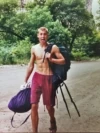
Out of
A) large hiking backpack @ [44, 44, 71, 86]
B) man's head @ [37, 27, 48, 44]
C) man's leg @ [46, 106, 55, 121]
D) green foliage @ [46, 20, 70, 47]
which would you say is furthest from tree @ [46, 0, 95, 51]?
man's leg @ [46, 106, 55, 121]

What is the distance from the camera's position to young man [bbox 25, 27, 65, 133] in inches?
100

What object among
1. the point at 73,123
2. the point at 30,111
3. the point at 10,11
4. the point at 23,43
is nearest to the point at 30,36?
the point at 23,43

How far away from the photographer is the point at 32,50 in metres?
2.58

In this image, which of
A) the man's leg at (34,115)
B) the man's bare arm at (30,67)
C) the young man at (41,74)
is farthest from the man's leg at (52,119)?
the man's bare arm at (30,67)

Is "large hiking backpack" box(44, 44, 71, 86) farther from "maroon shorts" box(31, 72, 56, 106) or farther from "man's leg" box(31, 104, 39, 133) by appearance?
"man's leg" box(31, 104, 39, 133)

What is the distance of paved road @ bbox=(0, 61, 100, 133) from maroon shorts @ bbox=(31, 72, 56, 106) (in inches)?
5.7

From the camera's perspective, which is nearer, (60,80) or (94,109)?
(60,80)

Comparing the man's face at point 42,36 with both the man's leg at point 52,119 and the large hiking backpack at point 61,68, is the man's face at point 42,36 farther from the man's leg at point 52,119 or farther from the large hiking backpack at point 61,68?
the man's leg at point 52,119

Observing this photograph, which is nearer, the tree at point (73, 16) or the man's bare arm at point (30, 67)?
the man's bare arm at point (30, 67)

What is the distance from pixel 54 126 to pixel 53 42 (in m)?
0.66

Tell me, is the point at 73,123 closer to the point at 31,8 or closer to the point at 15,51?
the point at 15,51

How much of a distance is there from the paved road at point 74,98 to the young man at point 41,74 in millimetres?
157

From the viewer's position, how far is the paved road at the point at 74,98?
9.18 ft

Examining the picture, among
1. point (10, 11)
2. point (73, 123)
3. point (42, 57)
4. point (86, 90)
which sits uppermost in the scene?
point (10, 11)
